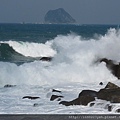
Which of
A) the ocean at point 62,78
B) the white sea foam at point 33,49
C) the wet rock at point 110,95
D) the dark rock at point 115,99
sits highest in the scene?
the white sea foam at point 33,49

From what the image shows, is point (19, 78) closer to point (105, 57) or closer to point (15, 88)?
point (15, 88)

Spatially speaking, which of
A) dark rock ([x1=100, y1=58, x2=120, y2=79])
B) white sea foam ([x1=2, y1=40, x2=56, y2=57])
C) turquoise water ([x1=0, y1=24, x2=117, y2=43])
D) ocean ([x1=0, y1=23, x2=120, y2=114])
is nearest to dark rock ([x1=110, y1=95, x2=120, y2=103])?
ocean ([x1=0, y1=23, x2=120, y2=114])

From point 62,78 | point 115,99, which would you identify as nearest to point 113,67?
point 62,78

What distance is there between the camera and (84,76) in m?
15.6

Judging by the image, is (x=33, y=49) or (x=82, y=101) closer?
(x=82, y=101)

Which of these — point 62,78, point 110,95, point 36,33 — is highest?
point 36,33

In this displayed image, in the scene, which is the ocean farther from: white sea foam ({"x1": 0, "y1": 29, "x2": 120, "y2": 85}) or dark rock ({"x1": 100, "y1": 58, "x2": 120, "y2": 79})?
dark rock ({"x1": 100, "y1": 58, "x2": 120, "y2": 79})

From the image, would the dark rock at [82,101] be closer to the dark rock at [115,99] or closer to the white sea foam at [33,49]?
the dark rock at [115,99]

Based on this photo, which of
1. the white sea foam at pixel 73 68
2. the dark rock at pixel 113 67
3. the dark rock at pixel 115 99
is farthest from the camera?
the dark rock at pixel 113 67

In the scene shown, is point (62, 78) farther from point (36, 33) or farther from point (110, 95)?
point (36, 33)

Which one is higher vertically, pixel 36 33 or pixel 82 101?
pixel 36 33

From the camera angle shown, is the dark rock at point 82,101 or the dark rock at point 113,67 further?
the dark rock at point 113,67

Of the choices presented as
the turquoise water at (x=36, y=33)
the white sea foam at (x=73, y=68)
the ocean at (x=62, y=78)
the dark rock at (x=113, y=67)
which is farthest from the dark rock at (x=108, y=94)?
the turquoise water at (x=36, y=33)

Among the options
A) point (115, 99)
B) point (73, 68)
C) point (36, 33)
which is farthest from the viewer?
point (36, 33)
